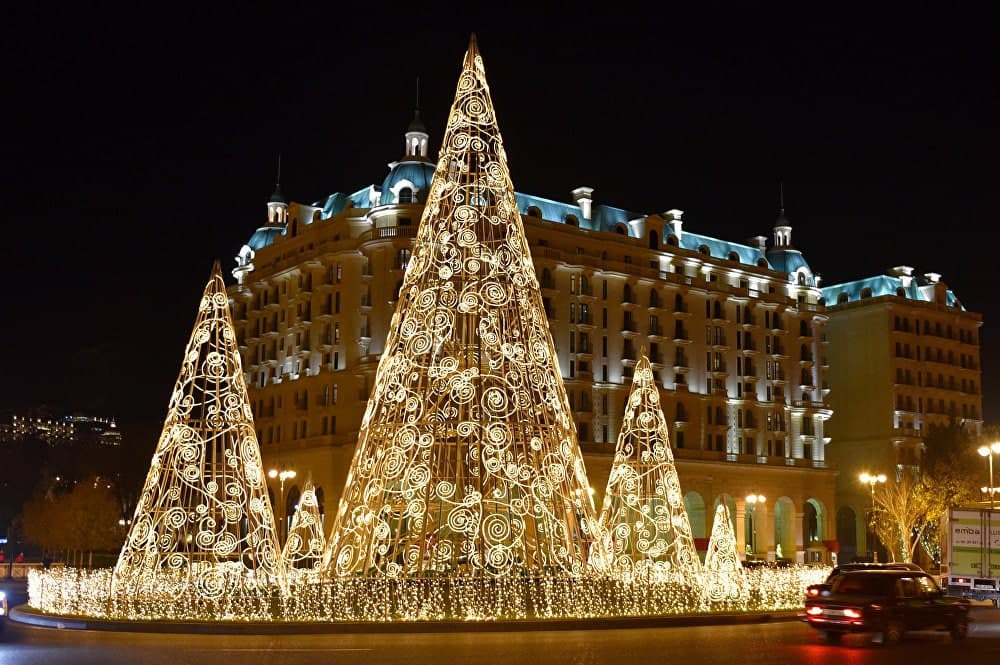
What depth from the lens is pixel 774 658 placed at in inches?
724

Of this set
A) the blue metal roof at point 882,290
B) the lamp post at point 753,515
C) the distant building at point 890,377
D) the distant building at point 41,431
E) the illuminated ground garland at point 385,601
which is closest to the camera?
the illuminated ground garland at point 385,601

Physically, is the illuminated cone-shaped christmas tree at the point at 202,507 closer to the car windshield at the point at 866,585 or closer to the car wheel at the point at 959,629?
the car windshield at the point at 866,585

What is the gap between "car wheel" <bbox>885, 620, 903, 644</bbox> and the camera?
21750 mm

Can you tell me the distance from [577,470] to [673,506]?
5.01 metres

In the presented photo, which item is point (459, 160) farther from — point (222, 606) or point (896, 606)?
point (896, 606)

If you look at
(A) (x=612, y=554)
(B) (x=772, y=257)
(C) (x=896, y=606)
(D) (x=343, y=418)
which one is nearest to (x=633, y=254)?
(B) (x=772, y=257)

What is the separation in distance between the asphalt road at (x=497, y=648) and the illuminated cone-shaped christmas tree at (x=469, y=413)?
218 centimetres

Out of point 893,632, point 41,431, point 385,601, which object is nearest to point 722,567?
point 893,632

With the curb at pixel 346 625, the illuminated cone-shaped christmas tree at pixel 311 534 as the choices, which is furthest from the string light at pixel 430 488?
the illuminated cone-shaped christmas tree at pixel 311 534

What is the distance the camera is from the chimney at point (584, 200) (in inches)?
2972

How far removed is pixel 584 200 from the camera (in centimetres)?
7562

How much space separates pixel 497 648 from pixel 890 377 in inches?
2900

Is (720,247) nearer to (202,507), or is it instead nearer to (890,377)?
(890,377)

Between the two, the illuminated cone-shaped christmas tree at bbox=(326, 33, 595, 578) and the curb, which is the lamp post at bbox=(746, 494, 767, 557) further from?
the illuminated cone-shaped christmas tree at bbox=(326, 33, 595, 578)
